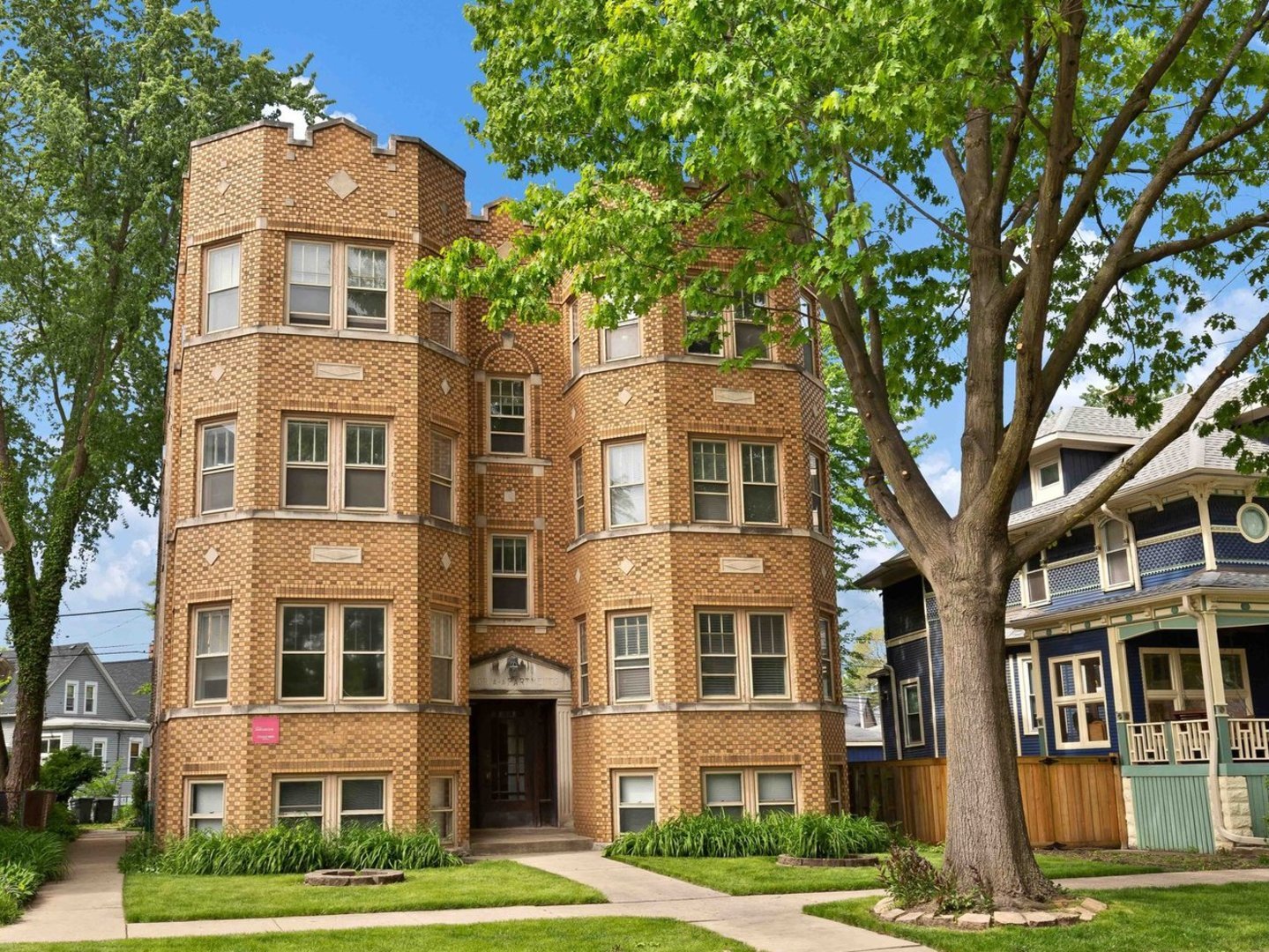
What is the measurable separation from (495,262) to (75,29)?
19.3 metres

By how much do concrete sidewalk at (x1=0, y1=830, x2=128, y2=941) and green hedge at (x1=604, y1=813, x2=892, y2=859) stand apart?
23.7 ft

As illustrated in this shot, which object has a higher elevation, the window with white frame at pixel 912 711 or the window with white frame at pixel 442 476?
the window with white frame at pixel 442 476

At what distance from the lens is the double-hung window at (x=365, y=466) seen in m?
20.3

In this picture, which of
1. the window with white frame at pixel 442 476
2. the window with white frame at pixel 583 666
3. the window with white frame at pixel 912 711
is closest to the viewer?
the window with white frame at pixel 442 476

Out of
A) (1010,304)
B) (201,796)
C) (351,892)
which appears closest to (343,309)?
(201,796)

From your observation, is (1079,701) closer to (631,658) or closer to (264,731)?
(631,658)

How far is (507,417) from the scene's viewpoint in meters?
23.2

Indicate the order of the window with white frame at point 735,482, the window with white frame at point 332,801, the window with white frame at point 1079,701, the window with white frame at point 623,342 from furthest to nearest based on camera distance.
Result: the window with white frame at point 1079,701 < the window with white frame at point 623,342 < the window with white frame at point 735,482 < the window with white frame at point 332,801

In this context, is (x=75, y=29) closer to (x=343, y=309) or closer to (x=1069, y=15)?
(x=343, y=309)

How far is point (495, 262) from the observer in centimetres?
1488

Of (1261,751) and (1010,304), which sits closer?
(1010,304)

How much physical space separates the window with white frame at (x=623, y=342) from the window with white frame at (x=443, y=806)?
25.0 ft

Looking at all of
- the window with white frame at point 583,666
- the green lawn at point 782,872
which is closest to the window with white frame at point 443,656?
the window with white frame at point 583,666

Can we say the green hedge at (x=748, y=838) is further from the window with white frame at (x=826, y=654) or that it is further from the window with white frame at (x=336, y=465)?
the window with white frame at (x=336, y=465)
